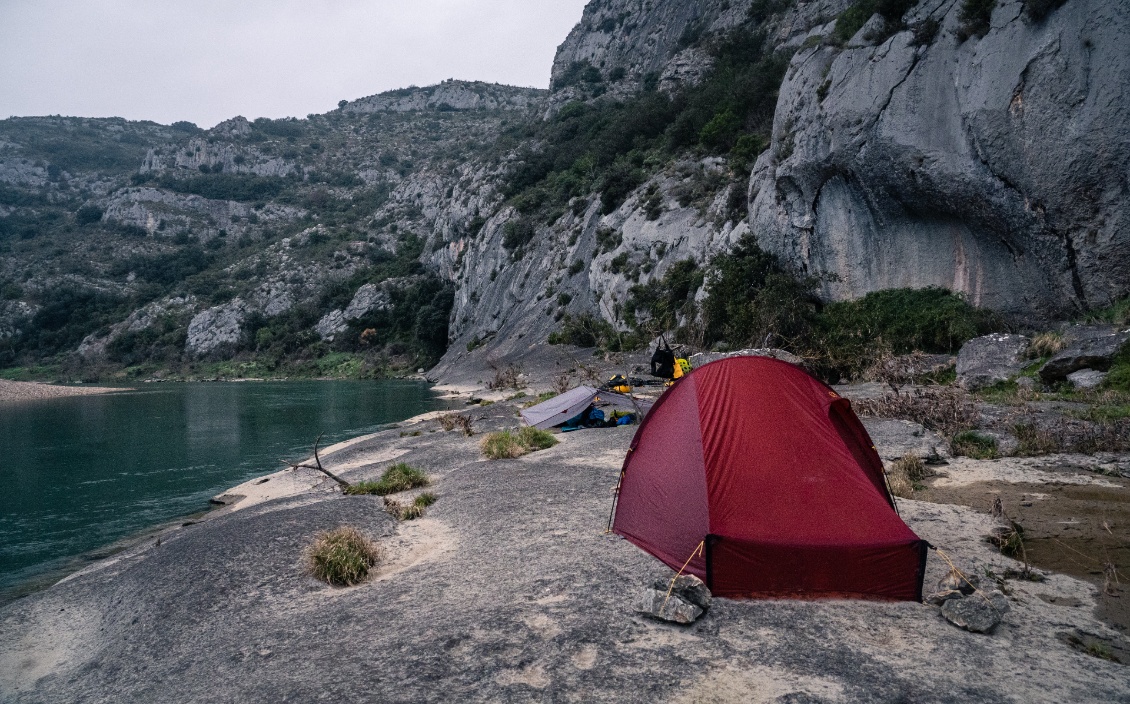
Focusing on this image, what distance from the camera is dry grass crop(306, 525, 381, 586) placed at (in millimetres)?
7754

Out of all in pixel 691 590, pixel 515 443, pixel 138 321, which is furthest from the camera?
pixel 138 321

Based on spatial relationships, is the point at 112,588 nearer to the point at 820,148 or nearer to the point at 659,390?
the point at 659,390

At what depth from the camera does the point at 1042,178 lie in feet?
65.7

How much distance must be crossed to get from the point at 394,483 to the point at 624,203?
130 feet

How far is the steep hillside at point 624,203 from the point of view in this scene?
68.7 feet

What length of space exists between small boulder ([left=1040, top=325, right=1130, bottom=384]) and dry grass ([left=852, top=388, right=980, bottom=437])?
2749mm

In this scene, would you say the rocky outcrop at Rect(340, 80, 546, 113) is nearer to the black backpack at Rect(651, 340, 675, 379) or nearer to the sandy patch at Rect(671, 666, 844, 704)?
the black backpack at Rect(651, 340, 675, 379)

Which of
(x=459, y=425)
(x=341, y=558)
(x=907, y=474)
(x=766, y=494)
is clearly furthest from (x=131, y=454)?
(x=907, y=474)

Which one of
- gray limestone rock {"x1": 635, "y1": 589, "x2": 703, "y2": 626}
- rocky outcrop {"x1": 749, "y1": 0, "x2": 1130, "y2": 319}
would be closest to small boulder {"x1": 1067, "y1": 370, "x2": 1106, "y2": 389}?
rocky outcrop {"x1": 749, "y1": 0, "x2": 1130, "y2": 319}

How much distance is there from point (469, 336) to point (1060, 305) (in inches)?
2044

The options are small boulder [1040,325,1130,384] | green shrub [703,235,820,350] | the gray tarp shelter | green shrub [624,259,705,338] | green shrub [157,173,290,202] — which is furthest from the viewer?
green shrub [157,173,290,202]

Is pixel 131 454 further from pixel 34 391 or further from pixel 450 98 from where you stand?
pixel 450 98

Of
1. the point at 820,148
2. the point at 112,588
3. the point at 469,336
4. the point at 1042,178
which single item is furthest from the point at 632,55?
the point at 112,588

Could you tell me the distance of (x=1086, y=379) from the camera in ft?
49.7
